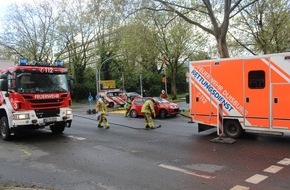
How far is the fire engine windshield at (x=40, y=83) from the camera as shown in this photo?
41.0 feet

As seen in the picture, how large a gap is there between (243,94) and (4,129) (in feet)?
29.0

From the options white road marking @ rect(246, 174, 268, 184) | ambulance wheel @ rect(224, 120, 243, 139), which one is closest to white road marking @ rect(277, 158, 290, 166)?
white road marking @ rect(246, 174, 268, 184)

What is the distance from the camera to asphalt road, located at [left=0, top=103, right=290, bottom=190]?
23.0 feet

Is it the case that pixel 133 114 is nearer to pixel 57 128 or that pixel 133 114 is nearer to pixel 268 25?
pixel 57 128

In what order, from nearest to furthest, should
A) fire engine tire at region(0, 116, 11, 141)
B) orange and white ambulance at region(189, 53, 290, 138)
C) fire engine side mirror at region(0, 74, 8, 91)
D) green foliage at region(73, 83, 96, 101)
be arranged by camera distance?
orange and white ambulance at region(189, 53, 290, 138) < fire engine side mirror at region(0, 74, 8, 91) < fire engine tire at region(0, 116, 11, 141) < green foliage at region(73, 83, 96, 101)

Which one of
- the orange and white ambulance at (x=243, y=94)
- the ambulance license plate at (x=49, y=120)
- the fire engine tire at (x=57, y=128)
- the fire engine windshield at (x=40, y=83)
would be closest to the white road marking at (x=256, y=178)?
the orange and white ambulance at (x=243, y=94)

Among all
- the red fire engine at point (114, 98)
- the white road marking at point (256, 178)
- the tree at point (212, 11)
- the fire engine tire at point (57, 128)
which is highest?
the tree at point (212, 11)

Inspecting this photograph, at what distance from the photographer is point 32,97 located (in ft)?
41.1

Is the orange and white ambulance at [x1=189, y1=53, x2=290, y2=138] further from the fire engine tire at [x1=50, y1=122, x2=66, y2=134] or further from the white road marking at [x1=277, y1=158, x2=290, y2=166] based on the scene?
the fire engine tire at [x1=50, y1=122, x2=66, y2=134]

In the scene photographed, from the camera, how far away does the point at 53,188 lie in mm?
6738

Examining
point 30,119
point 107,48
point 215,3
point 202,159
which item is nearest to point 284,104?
point 202,159

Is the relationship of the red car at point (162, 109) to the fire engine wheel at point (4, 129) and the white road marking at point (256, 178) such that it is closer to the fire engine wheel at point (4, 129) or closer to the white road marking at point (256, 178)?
the fire engine wheel at point (4, 129)

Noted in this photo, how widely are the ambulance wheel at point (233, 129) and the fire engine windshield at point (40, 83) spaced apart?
20.6 feet

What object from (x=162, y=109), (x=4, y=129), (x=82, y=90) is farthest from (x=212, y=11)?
(x=82, y=90)
